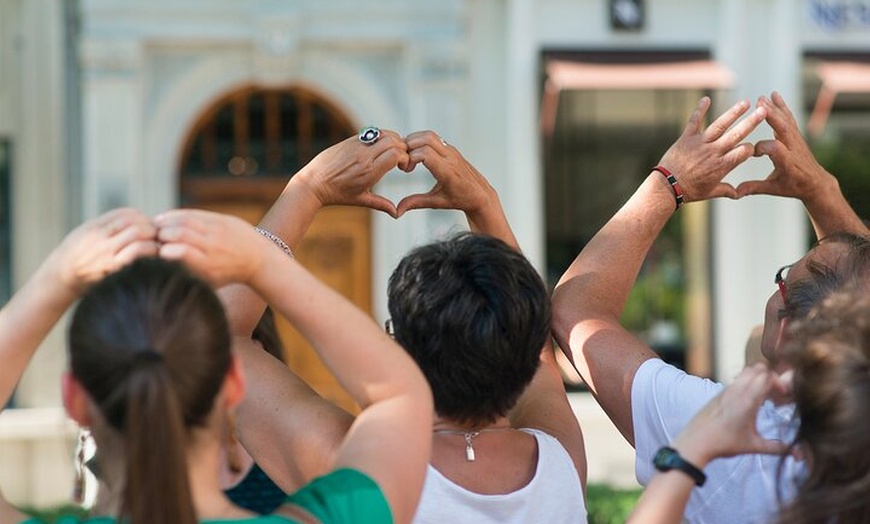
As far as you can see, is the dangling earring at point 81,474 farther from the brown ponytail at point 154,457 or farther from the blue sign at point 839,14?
the blue sign at point 839,14

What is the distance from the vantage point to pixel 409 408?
1.64 meters

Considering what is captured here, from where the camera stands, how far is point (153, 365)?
4.57 ft

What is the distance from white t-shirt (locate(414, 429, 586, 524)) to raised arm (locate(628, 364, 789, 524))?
0.29 metres

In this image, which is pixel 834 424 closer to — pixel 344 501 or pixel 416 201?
pixel 344 501

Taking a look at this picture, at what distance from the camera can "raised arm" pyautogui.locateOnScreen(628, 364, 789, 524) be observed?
1.59 meters

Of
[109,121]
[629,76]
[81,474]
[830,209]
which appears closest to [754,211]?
[629,76]

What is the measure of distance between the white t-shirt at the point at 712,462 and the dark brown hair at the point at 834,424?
0.82ft

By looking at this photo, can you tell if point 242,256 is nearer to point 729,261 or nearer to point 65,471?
point 65,471

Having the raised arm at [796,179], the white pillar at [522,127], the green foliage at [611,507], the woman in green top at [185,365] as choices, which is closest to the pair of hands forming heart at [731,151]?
the raised arm at [796,179]

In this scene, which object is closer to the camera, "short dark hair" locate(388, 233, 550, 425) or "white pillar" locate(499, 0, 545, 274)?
"short dark hair" locate(388, 233, 550, 425)

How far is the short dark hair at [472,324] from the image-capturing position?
6.15 ft

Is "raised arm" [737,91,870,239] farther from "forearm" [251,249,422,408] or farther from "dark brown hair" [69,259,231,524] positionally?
"dark brown hair" [69,259,231,524]

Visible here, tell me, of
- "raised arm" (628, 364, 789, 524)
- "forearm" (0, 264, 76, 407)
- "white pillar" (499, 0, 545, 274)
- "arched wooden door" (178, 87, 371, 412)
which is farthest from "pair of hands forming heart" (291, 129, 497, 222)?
"arched wooden door" (178, 87, 371, 412)

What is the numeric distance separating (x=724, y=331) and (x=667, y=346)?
1.58 ft
